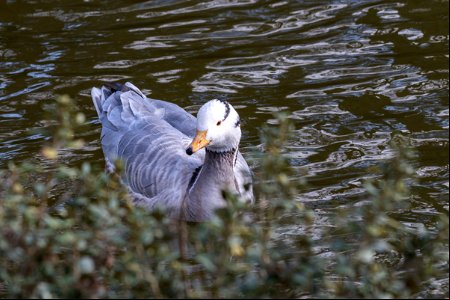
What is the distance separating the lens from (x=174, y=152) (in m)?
8.33

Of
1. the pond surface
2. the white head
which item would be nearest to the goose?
the white head

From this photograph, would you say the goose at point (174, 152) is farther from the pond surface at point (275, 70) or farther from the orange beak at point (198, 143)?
the pond surface at point (275, 70)

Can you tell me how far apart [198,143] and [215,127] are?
0.68ft

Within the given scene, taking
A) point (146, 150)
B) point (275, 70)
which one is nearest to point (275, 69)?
point (275, 70)

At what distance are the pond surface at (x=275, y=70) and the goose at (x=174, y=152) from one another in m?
0.45

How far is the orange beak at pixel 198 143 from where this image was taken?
7656mm

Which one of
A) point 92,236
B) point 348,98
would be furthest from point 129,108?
point 92,236

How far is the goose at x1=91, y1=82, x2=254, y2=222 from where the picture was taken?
7.85 meters

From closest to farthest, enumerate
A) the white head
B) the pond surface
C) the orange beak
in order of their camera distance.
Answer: the orange beak
the white head
the pond surface

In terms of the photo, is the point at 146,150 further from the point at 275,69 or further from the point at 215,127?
the point at 275,69

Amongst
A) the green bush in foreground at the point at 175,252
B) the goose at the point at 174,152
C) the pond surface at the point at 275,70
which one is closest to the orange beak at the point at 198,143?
the goose at the point at 174,152

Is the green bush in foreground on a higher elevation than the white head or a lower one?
higher

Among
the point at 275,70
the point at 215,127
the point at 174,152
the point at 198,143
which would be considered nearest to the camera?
the point at 198,143

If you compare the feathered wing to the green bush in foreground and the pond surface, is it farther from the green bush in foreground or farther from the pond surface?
the green bush in foreground
